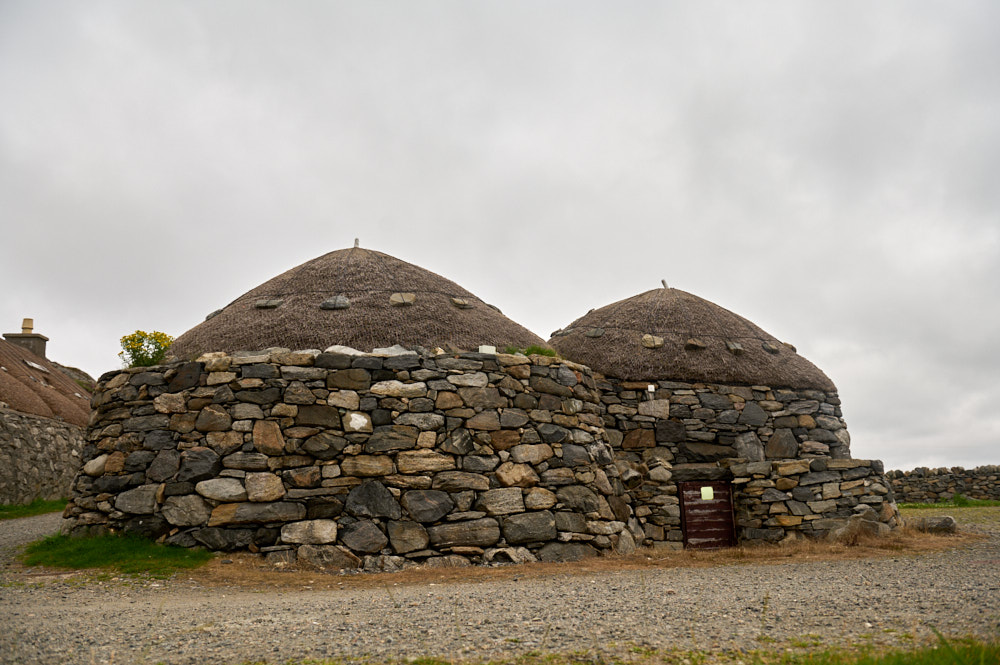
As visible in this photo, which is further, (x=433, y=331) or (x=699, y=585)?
(x=433, y=331)

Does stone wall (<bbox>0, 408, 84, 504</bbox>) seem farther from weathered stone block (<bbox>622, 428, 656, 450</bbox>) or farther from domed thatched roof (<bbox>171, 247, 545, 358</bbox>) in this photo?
weathered stone block (<bbox>622, 428, 656, 450</bbox>)

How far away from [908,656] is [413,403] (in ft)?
23.8

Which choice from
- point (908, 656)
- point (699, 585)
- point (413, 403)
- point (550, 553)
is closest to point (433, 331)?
point (413, 403)

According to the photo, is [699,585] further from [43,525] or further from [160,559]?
[43,525]

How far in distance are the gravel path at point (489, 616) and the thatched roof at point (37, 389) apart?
11959mm

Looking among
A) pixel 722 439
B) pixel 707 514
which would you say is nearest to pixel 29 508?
pixel 707 514

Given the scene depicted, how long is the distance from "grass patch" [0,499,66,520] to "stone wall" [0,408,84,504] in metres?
0.17

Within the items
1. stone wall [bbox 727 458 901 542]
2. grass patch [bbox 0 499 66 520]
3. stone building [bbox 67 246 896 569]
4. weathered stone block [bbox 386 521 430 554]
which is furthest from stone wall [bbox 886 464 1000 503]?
grass patch [bbox 0 499 66 520]

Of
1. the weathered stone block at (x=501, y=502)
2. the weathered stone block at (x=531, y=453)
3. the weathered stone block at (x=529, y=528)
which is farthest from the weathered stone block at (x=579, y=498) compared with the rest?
the weathered stone block at (x=501, y=502)

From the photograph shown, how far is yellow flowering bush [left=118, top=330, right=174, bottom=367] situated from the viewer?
10.9 metres

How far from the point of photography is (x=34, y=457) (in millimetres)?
17078

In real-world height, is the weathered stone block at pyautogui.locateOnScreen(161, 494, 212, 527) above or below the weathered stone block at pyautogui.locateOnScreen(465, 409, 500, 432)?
below

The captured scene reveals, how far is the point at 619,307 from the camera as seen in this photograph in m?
16.0

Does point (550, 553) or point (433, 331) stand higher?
point (433, 331)
